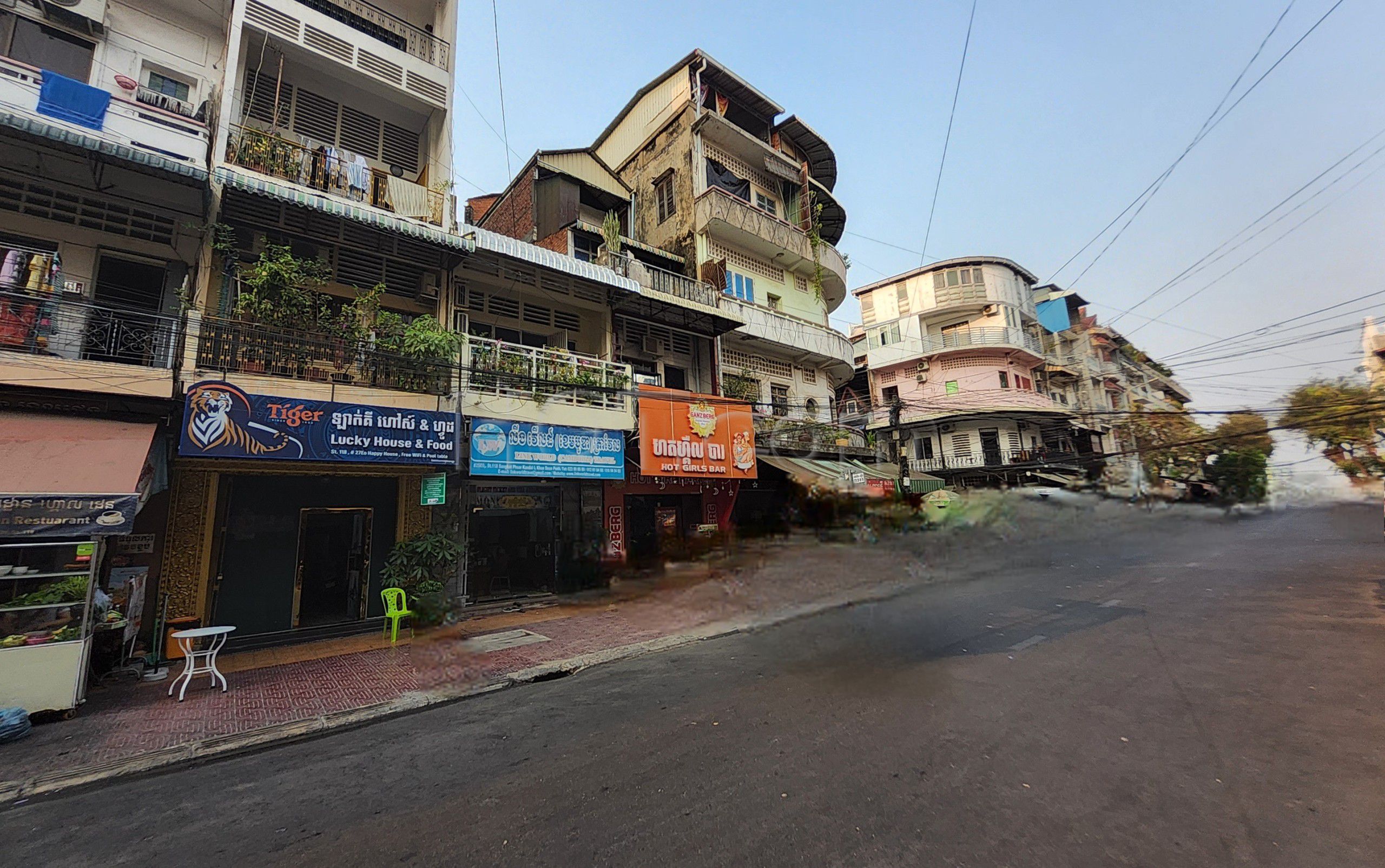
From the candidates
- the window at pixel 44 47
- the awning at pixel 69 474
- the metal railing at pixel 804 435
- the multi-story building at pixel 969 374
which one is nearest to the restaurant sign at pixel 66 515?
the awning at pixel 69 474

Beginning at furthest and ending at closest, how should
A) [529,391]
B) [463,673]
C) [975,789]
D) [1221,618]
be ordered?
[529,391] → [1221,618] → [463,673] → [975,789]

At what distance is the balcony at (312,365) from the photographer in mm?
8820

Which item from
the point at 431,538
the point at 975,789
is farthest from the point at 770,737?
the point at 431,538

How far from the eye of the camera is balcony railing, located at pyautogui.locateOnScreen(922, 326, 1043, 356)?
98.1 ft

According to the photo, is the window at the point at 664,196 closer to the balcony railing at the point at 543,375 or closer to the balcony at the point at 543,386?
the balcony railing at the point at 543,375

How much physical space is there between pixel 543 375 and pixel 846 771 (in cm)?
1026

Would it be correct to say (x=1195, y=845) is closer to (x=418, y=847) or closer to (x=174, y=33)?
→ (x=418, y=847)

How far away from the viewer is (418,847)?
132 inches

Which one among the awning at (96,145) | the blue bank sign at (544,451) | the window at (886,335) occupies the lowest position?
the blue bank sign at (544,451)

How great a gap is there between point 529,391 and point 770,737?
919 cm

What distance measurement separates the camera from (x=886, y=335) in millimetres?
33812

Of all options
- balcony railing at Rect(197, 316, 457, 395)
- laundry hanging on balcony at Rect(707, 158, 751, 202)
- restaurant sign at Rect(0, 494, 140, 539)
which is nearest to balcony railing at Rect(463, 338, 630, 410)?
balcony railing at Rect(197, 316, 457, 395)

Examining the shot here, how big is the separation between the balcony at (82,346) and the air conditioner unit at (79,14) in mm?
5419

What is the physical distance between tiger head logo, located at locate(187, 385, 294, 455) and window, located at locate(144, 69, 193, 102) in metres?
6.67
